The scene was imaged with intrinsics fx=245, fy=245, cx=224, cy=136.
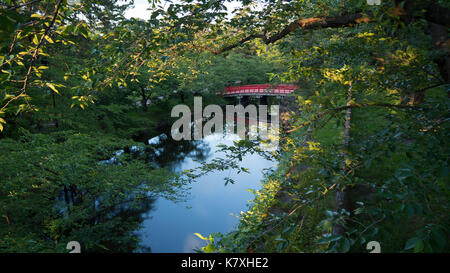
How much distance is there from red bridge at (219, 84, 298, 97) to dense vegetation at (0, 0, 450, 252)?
1589 centimetres

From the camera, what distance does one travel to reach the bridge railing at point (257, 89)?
75.6 ft

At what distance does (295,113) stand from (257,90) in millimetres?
21138

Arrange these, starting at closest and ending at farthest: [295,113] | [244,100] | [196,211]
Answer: [295,113], [196,211], [244,100]

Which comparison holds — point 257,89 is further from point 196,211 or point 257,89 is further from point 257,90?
point 196,211

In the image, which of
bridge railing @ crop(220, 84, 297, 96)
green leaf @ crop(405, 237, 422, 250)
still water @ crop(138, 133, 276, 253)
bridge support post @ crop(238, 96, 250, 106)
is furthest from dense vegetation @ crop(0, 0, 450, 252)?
bridge support post @ crop(238, 96, 250, 106)

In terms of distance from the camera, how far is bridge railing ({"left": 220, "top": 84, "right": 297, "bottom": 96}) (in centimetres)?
2303

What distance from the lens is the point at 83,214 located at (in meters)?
5.82

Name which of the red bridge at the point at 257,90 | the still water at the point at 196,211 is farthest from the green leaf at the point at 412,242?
the red bridge at the point at 257,90

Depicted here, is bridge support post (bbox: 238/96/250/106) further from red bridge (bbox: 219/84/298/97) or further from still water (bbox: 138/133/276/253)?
still water (bbox: 138/133/276/253)

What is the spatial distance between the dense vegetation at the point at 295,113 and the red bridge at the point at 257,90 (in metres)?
15.9

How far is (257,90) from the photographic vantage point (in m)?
25.5

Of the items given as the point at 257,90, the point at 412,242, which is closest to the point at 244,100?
the point at 257,90
